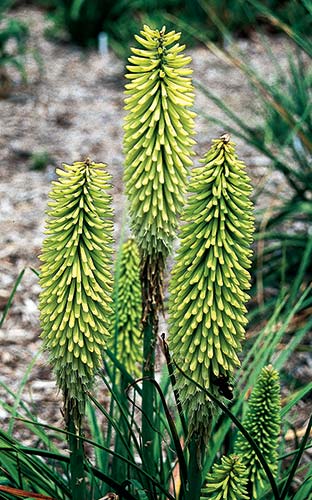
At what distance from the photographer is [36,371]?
3.38 meters

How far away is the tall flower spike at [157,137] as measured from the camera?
1562mm

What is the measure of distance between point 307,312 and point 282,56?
3718 mm

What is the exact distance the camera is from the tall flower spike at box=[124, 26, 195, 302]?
156 centimetres

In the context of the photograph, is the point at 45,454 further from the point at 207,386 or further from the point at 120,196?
the point at 120,196

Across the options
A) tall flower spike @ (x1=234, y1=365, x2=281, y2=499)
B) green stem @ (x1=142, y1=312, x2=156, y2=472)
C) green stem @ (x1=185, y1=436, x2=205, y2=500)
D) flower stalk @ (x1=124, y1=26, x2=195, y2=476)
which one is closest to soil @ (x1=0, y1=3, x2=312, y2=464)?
green stem @ (x1=142, y1=312, x2=156, y2=472)

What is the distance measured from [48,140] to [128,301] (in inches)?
125

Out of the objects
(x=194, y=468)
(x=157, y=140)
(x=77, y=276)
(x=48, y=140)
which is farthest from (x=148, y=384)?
(x=48, y=140)

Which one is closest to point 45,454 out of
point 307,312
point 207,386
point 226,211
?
point 207,386

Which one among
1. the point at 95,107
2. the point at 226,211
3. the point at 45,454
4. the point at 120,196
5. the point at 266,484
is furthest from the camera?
the point at 95,107

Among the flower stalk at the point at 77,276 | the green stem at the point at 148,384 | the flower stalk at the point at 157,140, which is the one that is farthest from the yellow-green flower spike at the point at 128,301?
the flower stalk at the point at 77,276

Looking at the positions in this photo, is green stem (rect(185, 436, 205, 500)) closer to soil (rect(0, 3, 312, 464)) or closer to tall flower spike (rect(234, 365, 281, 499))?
tall flower spike (rect(234, 365, 281, 499))

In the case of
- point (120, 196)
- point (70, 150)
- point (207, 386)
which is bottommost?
point (207, 386)

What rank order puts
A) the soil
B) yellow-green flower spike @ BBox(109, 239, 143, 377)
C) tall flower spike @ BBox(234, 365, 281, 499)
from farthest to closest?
the soil → yellow-green flower spike @ BBox(109, 239, 143, 377) → tall flower spike @ BBox(234, 365, 281, 499)

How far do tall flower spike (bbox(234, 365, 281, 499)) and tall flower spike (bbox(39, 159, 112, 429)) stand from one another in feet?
1.41
